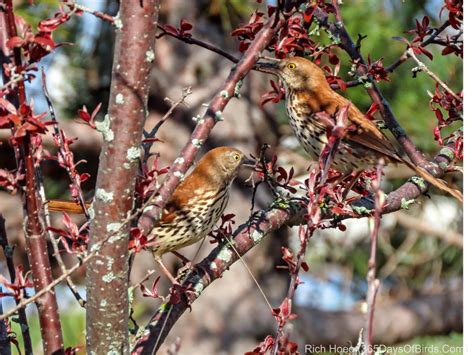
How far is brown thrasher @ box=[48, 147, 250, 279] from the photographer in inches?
115

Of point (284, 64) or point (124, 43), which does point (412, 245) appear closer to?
point (284, 64)

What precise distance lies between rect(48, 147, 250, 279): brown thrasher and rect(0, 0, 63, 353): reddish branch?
1.08 m

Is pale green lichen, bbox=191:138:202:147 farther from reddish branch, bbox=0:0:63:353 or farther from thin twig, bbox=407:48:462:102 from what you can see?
thin twig, bbox=407:48:462:102

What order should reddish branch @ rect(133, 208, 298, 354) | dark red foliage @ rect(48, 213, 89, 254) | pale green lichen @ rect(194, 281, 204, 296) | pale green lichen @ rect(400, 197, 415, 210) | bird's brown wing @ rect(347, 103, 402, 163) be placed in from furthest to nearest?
bird's brown wing @ rect(347, 103, 402, 163) → pale green lichen @ rect(400, 197, 415, 210) → pale green lichen @ rect(194, 281, 204, 296) → reddish branch @ rect(133, 208, 298, 354) → dark red foliage @ rect(48, 213, 89, 254)

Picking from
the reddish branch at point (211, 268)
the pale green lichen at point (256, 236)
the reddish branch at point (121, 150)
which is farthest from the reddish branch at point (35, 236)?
the pale green lichen at point (256, 236)

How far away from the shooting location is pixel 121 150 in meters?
1.55

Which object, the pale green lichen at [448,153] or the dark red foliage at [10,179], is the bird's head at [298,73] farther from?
the dark red foliage at [10,179]

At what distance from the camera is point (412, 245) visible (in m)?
6.55

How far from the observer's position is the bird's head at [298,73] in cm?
301

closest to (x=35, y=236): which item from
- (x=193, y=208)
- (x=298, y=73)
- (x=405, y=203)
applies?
(x=405, y=203)

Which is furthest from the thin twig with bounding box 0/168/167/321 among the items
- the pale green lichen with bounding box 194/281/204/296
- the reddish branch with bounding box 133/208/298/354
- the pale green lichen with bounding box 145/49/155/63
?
the pale green lichen with bounding box 194/281/204/296

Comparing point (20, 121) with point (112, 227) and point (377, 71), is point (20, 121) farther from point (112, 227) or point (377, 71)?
point (377, 71)

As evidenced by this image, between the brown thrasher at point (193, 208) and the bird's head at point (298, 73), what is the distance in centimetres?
35

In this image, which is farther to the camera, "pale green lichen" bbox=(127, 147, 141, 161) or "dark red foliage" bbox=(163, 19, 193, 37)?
"dark red foliage" bbox=(163, 19, 193, 37)
